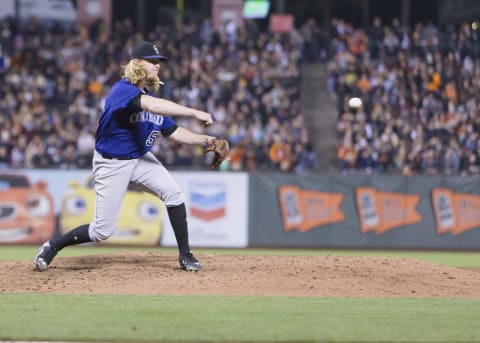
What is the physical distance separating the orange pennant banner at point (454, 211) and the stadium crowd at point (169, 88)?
306 centimetres

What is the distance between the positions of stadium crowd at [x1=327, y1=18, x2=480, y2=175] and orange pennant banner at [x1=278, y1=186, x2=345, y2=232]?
1.48 metres

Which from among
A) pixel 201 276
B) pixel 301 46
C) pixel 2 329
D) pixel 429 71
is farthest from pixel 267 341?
pixel 301 46

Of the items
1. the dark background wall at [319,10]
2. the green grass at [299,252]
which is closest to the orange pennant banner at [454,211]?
the green grass at [299,252]

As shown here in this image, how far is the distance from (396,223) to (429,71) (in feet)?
16.7

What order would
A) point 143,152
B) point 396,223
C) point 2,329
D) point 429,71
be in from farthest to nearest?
point 429,71 → point 396,223 → point 143,152 → point 2,329

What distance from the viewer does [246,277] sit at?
9.14m

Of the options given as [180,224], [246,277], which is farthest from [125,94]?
[246,277]

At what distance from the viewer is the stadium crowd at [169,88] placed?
20.1m

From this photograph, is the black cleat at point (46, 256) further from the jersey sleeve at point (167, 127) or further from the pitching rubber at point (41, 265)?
the jersey sleeve at point (167, 127)

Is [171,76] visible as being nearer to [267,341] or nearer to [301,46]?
[301,46]

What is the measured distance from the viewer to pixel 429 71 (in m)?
22.1

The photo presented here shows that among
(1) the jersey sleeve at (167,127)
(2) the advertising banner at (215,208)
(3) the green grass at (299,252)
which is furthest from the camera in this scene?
(2) the advertising banner at (215,208)

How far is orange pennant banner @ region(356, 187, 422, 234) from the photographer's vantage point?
61.1 feet

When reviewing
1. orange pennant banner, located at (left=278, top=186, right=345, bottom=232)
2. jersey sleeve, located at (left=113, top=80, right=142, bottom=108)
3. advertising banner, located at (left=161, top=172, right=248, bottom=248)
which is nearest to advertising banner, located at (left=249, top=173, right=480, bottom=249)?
orange pennant banner, located at (left=278, top=186, right=345, bottom=232)
